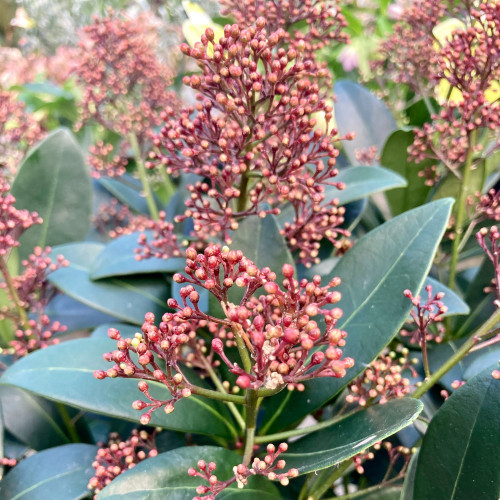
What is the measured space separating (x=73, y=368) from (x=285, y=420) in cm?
41

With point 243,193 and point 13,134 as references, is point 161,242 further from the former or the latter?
point 13,134

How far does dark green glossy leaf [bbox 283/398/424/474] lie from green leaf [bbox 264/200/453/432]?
0.06 meters

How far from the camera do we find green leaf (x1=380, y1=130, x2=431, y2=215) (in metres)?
1.19

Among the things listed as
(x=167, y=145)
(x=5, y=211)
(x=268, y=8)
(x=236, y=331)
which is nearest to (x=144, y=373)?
(x=236, y=331)

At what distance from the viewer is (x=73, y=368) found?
0.84 m

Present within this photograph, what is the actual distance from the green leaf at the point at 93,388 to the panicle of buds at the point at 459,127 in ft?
2.37

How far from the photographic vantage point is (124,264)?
110 cm

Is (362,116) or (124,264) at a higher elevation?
(362,116)

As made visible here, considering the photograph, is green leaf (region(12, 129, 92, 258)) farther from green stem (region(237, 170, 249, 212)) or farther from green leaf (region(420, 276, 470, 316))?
green leaf (region(420, 276, 470, 316))

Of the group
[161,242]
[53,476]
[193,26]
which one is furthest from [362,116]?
[53,476]

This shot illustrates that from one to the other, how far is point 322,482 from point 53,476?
506 mm

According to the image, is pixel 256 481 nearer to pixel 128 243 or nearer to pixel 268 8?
pixel 128 243

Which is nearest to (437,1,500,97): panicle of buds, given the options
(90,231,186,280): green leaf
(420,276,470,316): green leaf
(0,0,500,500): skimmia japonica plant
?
(0,0,500,500): skimmia japonica plant

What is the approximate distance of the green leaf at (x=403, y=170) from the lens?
3.92 ft
